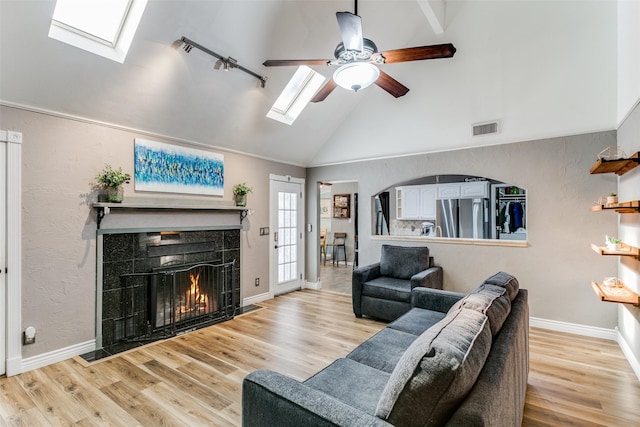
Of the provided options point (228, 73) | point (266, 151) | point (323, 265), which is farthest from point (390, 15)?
point (323, 265)

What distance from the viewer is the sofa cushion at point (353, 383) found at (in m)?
1.64

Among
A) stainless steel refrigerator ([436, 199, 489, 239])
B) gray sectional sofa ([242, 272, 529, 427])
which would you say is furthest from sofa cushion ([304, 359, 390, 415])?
stainless steel refrigerator ([436, 199, 489, 239])

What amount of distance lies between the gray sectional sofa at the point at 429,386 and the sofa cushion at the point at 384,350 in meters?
0.15

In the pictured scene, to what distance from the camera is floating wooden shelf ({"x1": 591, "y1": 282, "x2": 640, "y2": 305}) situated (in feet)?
9.00

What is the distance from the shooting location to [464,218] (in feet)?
20.5

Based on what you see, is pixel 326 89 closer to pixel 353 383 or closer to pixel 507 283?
pixel 507 283

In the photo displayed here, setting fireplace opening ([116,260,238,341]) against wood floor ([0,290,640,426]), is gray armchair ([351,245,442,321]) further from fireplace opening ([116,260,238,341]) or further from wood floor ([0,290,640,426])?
fireplace opening ([116,260,238,341])

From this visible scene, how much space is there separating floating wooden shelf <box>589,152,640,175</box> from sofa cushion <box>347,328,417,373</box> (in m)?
2.41

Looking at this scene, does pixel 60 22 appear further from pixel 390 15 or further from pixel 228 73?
pixel 390 15

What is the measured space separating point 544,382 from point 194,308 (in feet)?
12.9

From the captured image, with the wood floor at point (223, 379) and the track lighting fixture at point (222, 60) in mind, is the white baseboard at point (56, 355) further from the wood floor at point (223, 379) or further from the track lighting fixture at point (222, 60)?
the track lighting fixture at point (222, 60)

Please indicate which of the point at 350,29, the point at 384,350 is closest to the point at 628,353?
the point at 384,350

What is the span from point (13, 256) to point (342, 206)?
722 cm

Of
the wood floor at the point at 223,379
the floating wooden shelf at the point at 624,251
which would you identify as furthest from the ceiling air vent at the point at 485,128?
the wood floor at the point at 223,379
